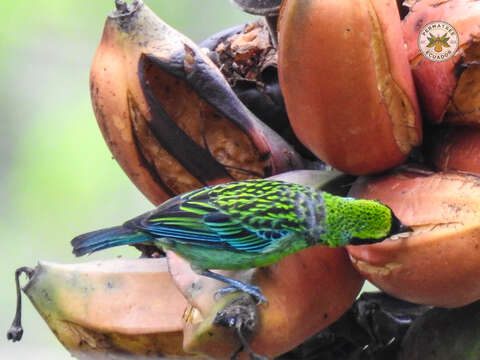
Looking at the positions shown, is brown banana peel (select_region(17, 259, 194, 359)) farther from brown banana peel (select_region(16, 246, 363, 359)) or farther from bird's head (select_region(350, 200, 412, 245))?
bird's head (select_region(350, 200, 412, 245))

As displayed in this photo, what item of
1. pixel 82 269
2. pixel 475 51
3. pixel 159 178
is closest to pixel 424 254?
pixel 475 51

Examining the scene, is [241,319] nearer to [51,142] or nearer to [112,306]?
[112,306]

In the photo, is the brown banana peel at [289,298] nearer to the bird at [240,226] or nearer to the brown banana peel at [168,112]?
the bird at [240,226]

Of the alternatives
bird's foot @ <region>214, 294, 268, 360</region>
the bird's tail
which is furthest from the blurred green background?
bird's foot @ <region>214, 294, 268, 360</region>

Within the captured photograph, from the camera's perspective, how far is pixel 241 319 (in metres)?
1.49

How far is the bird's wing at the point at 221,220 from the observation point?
1.88 metres

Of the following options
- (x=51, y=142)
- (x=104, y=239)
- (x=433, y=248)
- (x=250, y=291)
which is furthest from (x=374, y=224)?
(x=51, y=142)

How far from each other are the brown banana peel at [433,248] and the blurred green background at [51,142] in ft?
7.55

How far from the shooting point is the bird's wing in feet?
6.16

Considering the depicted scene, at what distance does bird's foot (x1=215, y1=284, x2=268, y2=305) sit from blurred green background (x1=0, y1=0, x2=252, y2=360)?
2170 mm

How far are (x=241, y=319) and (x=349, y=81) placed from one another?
475mm

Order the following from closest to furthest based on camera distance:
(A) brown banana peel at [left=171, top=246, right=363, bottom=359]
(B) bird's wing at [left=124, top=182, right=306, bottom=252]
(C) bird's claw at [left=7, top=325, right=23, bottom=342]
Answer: (A) brown banana peel at [left=171, top=246, right=363, bottom=359]
(C) bird's claw at [left=7, top=325, right=23, bottom=342]
(B) bird's wing at [left=124, top=182, right=306, bottom=252]

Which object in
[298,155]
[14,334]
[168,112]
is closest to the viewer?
[14,334]

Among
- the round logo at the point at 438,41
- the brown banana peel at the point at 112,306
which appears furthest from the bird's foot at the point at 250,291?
the round logo at the point at 438,41
